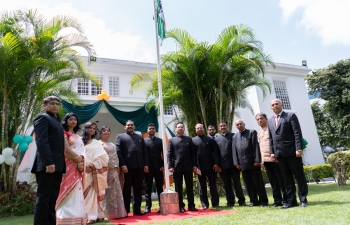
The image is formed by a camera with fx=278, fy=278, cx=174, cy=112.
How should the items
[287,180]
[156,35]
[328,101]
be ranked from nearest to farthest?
[287,180] → [156,35] → [328,101]

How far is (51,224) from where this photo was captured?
125 inches

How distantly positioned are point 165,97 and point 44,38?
13.1 feet

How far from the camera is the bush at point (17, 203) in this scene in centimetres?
649

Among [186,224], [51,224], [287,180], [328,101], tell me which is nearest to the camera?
[51,224]

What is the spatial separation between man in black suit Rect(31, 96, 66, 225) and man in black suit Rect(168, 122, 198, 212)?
8.17ft

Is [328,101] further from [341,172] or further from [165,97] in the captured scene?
[165,97]

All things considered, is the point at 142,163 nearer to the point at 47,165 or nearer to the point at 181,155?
the point at 181,155

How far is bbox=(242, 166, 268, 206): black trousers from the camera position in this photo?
5.28m

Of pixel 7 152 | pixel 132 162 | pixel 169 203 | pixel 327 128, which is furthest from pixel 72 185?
pixel 327 128

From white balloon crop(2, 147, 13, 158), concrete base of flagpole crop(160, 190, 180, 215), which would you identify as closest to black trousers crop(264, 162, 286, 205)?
concrete base of flagpole crop(160, 190, 180, 215)

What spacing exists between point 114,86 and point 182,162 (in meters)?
8.89

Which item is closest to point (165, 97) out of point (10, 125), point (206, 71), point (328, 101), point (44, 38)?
point (206, 71)

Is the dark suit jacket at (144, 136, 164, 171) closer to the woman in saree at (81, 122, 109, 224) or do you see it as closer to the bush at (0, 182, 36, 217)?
the woman in saree at (81, 122, 109, 224)

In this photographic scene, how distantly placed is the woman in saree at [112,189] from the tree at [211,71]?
144 inches
